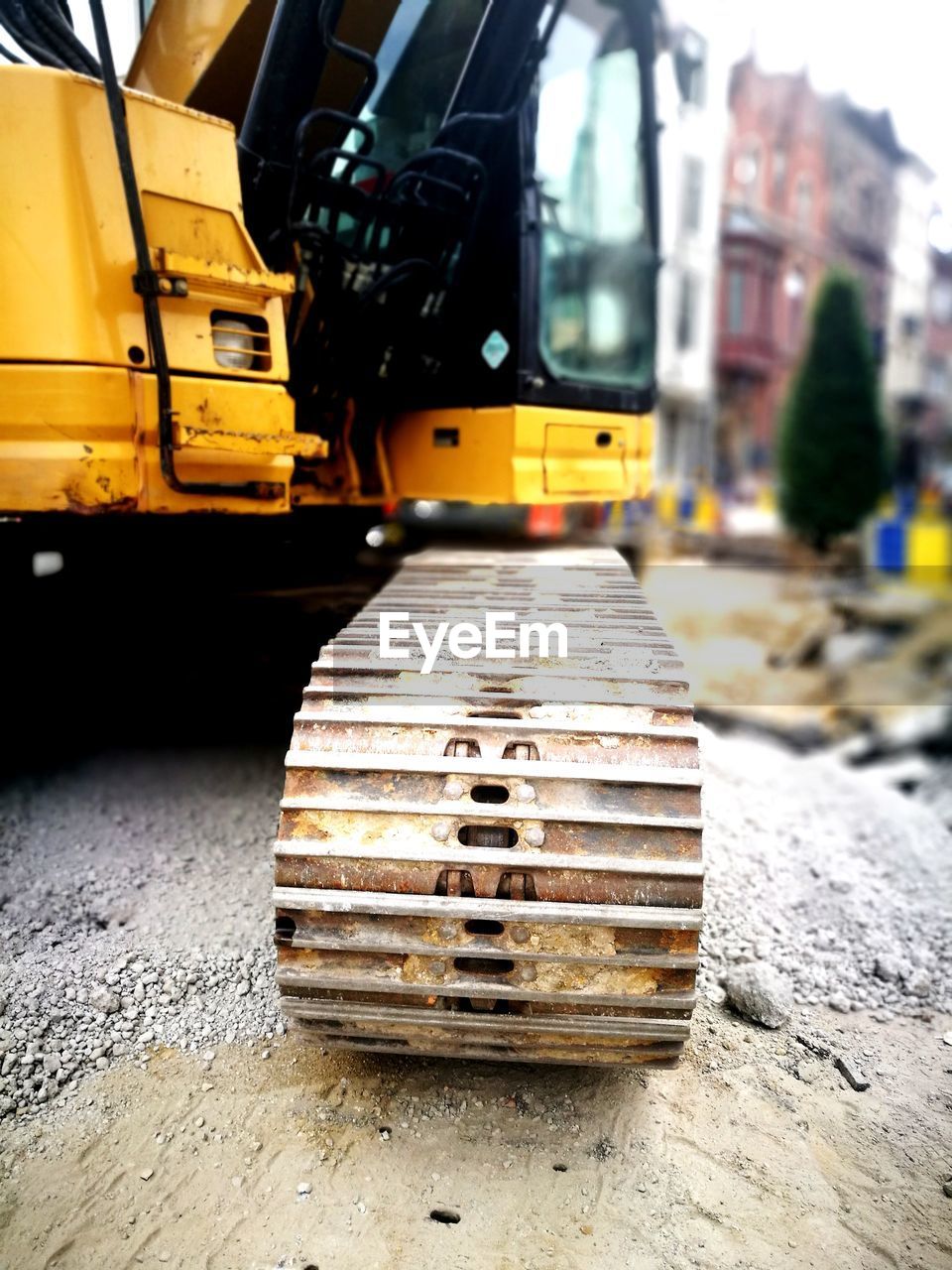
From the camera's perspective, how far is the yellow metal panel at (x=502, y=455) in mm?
3555

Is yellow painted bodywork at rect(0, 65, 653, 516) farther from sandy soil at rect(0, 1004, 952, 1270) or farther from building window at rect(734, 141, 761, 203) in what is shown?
building window at rect(734, 141, 761, 203)

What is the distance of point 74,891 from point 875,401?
54.4ft

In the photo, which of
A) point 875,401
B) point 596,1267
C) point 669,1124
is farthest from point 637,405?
point 875,401

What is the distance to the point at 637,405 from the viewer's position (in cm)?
422

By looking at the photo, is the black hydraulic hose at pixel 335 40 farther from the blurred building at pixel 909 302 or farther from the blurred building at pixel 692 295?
the blurred building at pixel 909 302

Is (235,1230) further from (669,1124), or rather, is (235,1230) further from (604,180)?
(604,180)

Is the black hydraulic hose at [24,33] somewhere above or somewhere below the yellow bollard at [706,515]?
above

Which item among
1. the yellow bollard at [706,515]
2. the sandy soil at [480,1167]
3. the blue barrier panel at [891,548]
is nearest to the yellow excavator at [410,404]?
the sandy soil at [480,1167]

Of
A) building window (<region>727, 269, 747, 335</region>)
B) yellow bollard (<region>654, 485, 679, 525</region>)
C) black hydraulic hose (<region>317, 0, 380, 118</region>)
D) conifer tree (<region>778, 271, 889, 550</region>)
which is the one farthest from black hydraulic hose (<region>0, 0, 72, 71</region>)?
building window (<region>727, 269, 747, 335</region>)

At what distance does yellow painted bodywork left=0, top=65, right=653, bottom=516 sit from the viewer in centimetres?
266

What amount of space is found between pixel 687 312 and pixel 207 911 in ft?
86.4

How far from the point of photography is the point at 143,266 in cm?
273

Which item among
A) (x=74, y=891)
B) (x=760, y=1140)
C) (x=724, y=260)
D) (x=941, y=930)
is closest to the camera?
(x=760, y=1140)

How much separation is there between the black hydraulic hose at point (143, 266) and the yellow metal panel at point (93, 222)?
39 mm
